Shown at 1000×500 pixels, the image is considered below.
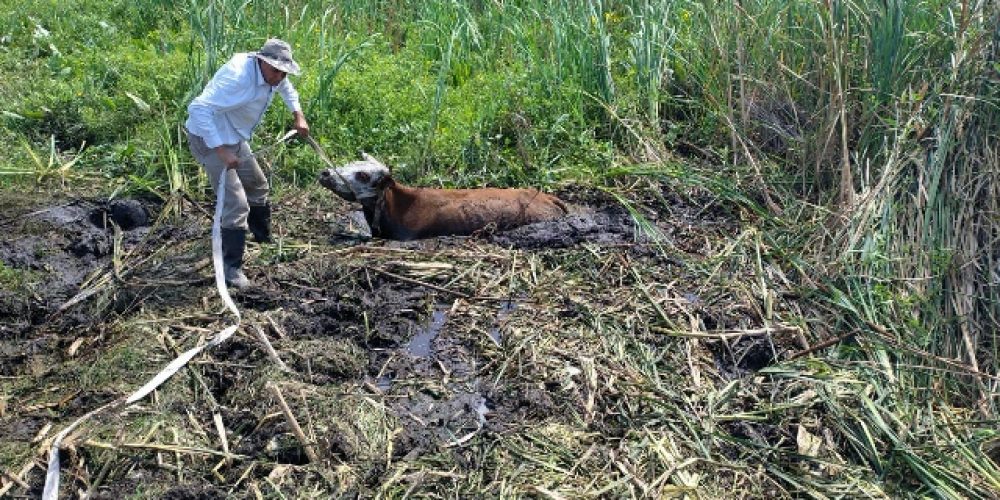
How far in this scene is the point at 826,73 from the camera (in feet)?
24.3

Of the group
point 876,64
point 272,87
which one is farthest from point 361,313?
point 876,64

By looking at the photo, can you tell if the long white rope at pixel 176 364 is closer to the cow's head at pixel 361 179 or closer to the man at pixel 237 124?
the man at pixel 237 124

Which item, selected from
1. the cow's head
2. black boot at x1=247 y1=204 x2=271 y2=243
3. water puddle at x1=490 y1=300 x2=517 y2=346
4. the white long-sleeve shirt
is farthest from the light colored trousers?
water puddle at x1=490 y1=300 x2=517 y2=346

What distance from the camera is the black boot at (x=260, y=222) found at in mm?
6754

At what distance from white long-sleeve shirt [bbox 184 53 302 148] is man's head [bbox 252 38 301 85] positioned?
3.5 inches

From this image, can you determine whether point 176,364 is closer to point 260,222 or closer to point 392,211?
point 260,222

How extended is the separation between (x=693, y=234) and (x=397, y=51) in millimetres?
4231

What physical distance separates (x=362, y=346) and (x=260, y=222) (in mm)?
1501

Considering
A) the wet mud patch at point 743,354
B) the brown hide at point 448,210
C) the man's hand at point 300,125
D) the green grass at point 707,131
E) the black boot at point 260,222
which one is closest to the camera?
the green grass at point 707,131

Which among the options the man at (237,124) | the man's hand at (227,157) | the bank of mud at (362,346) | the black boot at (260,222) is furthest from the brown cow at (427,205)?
the man's hand at (227,157)

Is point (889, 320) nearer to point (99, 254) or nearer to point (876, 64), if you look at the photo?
point (876, 64)

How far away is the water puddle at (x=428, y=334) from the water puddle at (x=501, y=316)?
0.28m

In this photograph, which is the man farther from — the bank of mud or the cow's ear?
the cow's ear

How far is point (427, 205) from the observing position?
23.5 ft
